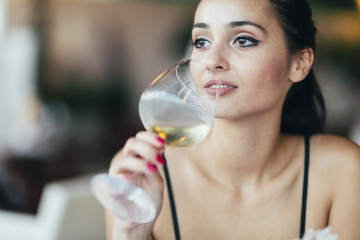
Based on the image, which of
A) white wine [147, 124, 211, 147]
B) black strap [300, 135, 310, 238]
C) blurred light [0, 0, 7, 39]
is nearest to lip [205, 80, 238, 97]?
white wine [147, 124, 211, 147]

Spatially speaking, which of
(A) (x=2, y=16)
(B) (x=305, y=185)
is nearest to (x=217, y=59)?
(B) (x=305, y=185)

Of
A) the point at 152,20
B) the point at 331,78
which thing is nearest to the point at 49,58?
the point at 152,20

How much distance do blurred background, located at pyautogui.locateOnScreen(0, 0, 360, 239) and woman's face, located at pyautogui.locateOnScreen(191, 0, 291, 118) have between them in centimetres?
564

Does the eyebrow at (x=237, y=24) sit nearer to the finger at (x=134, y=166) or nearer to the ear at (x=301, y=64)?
the ear at (x=301, y=64)

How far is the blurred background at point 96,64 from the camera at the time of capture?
873cm

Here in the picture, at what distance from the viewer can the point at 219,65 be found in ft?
5.11

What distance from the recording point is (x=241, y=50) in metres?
1.64

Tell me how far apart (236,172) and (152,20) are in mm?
9583

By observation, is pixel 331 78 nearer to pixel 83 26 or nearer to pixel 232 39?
pixel 83 26

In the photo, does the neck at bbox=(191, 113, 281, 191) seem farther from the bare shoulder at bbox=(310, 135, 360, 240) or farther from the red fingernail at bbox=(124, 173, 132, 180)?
the red fingernail at bbox=(124, 173, 132, 180)

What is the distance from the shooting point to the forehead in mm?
1623

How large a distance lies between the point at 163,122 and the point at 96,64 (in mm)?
9743

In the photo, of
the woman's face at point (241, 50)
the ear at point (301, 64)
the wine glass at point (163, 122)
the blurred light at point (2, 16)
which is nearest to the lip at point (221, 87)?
the woman's face at point (241, 50)

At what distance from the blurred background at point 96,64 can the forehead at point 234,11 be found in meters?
5.63
